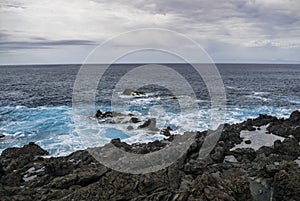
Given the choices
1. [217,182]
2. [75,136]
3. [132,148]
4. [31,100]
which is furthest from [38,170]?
[31,100]

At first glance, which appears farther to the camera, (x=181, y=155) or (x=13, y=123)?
(x=13, y=123)

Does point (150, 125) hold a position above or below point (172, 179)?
below

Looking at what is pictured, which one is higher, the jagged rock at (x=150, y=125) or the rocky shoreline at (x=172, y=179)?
the rocky shoreline at (x=172, y=179)

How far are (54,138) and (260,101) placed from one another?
106ft

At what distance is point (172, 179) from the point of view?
11.8m

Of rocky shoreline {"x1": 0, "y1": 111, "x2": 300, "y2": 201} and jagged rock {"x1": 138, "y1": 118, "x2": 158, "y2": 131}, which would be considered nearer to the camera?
rocky shoreline {"x1": 0, "y1": 111, "x2": 300, "y2": 201}

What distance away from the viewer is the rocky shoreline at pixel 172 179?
10.0 meters

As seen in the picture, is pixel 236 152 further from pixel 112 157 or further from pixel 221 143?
pixel 112 157

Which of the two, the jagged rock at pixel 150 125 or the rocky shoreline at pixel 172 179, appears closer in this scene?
the rocky shoreline at pixel 172 179

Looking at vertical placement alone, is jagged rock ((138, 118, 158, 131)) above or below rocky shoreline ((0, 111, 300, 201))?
below

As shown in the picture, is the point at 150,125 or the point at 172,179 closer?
the point at 172,179

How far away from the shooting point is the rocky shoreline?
32.9 feet

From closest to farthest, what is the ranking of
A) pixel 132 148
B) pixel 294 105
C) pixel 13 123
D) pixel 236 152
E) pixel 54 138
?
1. pixel 236 152
2. pixel 132 148
3. pixel 54 138
4. pixel 13 123
5. pixel 294 105

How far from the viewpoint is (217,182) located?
406 inches
